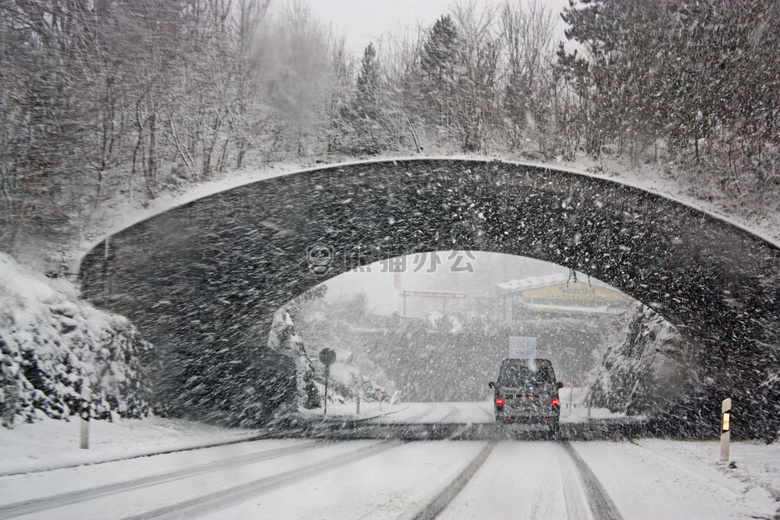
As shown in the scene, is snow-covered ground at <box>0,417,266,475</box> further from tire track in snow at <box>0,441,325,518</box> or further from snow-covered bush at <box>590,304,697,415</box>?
snow-covered bush at <box>590,304,697,415</box>

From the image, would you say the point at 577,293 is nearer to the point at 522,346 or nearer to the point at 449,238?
the point at 522,346

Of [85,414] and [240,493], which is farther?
[85,414]

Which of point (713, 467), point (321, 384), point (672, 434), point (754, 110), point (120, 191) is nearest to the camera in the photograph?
point (713, 467)

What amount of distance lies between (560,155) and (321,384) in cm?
2496

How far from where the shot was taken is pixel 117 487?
22.3 ft

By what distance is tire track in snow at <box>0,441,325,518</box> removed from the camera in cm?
551

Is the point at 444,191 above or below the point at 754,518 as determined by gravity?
above

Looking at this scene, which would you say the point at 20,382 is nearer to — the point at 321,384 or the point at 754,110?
the point at 754,110

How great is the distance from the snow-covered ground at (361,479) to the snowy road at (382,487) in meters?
0.02

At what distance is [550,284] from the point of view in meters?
45.0

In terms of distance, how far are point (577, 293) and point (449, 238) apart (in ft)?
90.6

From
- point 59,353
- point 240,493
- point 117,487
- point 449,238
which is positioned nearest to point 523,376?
point 449,238

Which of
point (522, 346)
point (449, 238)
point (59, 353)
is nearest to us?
point (59, 353)

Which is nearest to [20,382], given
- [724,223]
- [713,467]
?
[713,467]
